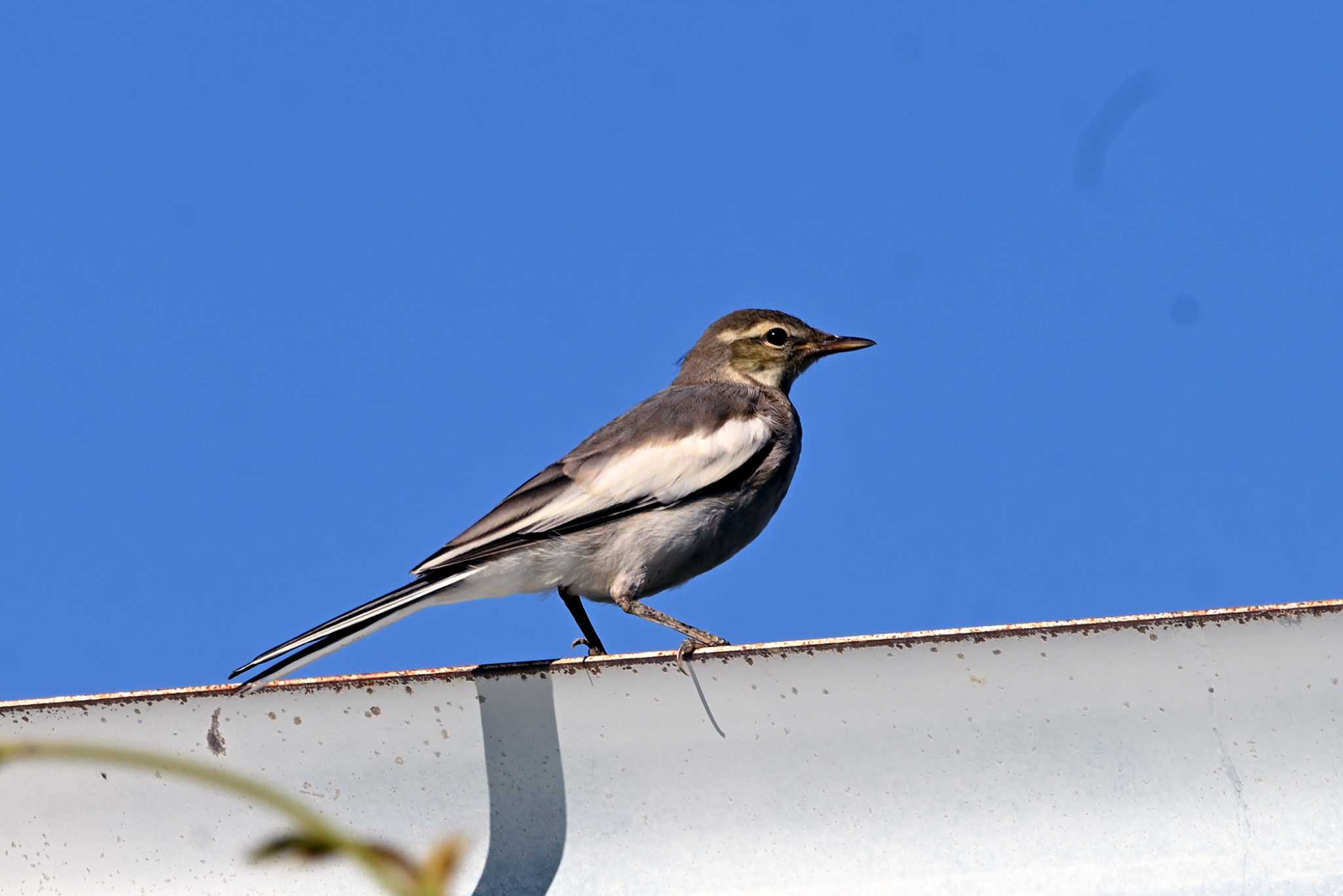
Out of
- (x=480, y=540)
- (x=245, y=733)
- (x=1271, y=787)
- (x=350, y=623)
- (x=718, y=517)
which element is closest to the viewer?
(x=1271, y=787)

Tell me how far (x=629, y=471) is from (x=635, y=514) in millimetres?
279

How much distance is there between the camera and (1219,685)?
398 cm

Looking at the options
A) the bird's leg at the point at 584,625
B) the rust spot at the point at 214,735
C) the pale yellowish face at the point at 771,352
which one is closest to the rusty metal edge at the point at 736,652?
the rust spot at the point at 214,735

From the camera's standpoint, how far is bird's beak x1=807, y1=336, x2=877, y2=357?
421 inches

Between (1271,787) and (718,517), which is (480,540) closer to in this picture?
(718,517)

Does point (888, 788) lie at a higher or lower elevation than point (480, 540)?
lower

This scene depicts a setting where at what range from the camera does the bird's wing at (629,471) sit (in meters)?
7.60

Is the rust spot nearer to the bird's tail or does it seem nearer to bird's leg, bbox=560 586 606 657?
the bird's tail

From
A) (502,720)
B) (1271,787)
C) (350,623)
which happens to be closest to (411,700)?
(502,720)

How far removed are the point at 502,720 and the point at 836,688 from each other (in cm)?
99

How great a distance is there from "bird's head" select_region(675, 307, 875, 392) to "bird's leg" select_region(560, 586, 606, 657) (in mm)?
2450

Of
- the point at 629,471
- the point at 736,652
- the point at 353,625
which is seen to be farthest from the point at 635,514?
the point at 736,652

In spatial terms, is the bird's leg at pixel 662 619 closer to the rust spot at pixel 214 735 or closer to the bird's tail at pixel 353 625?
the bird's tail at pixel 353 625

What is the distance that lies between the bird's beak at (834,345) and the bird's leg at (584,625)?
2955 mm
